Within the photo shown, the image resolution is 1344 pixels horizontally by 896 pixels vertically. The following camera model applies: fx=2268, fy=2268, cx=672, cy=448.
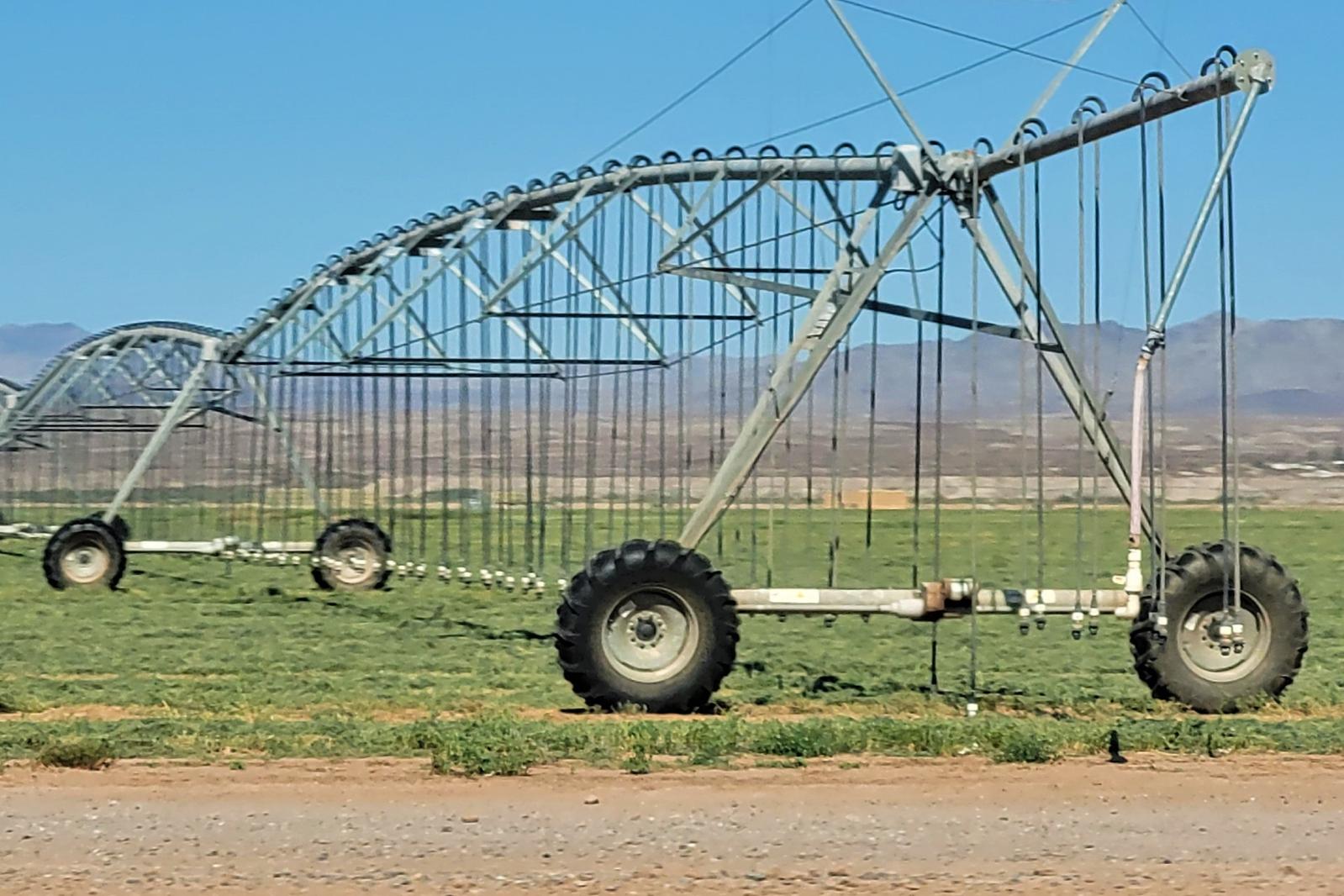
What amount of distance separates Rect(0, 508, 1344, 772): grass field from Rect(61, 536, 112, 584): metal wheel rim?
45 cm

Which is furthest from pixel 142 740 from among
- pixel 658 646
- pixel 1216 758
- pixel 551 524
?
pixel 551 524

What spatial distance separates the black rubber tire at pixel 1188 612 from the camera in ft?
43.1

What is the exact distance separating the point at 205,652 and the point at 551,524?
86.9 feet

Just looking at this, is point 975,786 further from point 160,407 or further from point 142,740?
point 160,407

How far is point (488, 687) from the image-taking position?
15.3m

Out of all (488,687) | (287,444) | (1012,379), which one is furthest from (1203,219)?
(1012,379)

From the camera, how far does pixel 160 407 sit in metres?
29.6

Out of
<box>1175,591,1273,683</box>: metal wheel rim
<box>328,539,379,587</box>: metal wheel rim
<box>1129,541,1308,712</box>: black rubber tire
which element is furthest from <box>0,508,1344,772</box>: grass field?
<box>328,539,379,587</box>: metal wheel rim

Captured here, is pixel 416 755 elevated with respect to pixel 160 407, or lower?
lower

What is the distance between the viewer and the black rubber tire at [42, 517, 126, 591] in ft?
86.2

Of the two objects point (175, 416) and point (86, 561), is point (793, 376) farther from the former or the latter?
point (86, 561)

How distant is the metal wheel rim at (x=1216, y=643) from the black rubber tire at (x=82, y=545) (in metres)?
16.1

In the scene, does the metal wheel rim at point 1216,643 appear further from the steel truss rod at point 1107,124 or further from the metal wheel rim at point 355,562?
the metal wheel rim at point 355,562

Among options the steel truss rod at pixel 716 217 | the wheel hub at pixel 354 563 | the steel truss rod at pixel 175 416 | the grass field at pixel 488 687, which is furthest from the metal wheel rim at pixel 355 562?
the steel truss rod at pixel 716 217
